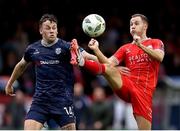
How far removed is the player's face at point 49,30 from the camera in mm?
12938

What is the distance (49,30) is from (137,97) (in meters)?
1.80

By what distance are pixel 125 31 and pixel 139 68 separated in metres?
9.34

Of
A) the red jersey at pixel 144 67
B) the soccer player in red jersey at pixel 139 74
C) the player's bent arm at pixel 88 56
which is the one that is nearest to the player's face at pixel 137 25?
the soccer player in red jersey at pixel 139 74

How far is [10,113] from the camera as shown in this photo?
19.0 meters

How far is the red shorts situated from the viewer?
13438 mm

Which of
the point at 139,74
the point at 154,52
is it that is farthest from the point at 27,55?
the point at 154,52

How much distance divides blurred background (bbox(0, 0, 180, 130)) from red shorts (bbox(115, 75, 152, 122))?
3685mm

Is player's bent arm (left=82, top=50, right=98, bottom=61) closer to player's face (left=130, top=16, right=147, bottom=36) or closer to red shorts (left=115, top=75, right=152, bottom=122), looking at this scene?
red shorts (left=115, top=75, right=152, bottom=122)

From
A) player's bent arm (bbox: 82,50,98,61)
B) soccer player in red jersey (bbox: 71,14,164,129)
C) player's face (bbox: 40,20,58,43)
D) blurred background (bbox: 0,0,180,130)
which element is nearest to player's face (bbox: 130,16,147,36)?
soccer player in red jersey (bbox: 71,14,164,129)

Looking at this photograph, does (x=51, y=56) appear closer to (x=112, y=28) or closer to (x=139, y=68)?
(x=139, y=68)

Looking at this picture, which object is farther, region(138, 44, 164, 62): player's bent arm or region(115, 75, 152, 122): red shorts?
region(115, 75, 152, 122): red shorts

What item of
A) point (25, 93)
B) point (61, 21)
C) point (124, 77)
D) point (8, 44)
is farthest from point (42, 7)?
point (124, 77)

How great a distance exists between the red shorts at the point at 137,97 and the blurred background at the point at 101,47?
369cm

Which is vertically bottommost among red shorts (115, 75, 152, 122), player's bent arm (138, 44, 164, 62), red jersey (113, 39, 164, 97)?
red shorts (115, 75, 152, 122)
